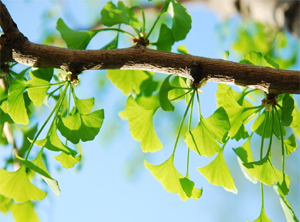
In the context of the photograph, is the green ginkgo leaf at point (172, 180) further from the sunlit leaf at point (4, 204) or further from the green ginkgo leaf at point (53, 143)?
the sunlit leaf at point (4, 204)

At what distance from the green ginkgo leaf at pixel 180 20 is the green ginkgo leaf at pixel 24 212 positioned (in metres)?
0.48

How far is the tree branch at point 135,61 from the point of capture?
439 millimetres

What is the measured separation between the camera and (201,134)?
0.45 metres

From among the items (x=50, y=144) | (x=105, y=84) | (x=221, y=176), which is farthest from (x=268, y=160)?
(x=105, y=84)

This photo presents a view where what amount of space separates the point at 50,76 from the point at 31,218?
0.36m

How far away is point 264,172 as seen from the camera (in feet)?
1.48

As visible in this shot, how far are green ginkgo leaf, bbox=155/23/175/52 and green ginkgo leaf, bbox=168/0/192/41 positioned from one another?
16 mm

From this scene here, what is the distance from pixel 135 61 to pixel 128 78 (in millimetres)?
151

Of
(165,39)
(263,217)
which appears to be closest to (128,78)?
(165,39)

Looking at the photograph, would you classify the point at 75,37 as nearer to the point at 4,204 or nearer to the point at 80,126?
the point at 80,126

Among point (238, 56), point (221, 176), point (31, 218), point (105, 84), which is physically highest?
point (238, 56)

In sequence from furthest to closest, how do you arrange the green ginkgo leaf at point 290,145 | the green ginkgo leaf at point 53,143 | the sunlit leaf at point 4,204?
the sunlit leaf at point 4,204
the green ginkgo leaf at point 290,145
the green ginkgo leaf at point 53,143

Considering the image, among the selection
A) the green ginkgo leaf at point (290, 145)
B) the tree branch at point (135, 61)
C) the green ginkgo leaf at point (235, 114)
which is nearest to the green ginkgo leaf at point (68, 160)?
the tree branch at point (135, 61)

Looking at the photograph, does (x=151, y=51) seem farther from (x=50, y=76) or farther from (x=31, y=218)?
(x=31, y=218)
